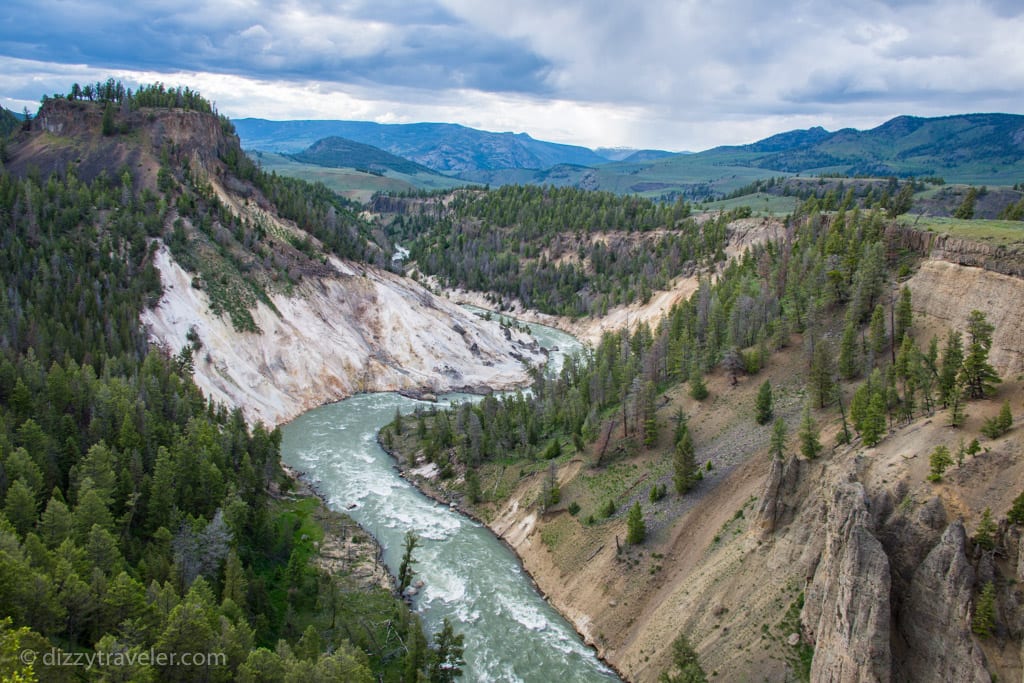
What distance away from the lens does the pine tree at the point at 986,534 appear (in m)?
26.7

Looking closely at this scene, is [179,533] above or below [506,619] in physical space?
above

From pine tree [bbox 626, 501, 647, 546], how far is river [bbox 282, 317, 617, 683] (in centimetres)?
619

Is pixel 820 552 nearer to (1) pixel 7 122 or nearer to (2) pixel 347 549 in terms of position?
(2) pixel 347 549

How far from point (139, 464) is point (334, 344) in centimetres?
4205

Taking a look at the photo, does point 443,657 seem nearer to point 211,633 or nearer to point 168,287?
point 211,633

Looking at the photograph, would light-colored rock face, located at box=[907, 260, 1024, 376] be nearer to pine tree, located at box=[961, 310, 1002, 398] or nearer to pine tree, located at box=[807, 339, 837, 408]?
pine tree, located at box=[961, 310, 1002, 398]

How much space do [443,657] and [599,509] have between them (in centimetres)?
1648

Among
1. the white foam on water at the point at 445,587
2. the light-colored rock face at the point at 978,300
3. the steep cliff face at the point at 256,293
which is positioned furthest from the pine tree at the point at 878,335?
the steep cliff face at the point at 256,293

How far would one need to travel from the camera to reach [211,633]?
94.9ft

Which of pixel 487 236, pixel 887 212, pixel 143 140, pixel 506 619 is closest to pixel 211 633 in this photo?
pixel 506 619

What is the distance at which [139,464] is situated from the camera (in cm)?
4562

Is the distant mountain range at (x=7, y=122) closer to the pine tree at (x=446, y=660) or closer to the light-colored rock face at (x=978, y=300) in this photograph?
the pine tree at (x=446, y=660)

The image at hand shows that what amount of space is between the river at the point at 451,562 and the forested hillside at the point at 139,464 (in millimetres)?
3653

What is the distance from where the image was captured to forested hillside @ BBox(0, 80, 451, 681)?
29.1 meters
